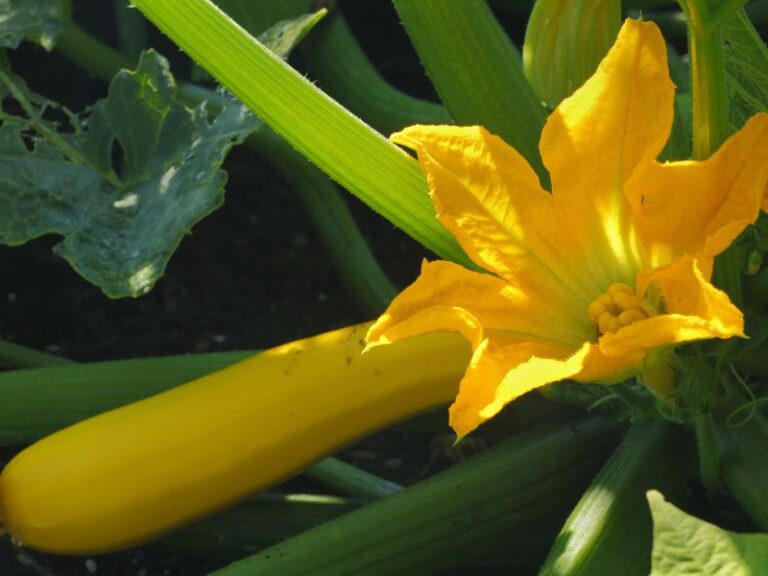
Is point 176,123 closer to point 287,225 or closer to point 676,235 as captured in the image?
point 287,225

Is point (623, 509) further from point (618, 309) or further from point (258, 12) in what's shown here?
point (258, 12)

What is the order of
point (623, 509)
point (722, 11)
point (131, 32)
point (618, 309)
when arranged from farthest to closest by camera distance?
1. point (131, 32)
2. point (623, 509)
3. point (618, 309)
4. point (722, 11)

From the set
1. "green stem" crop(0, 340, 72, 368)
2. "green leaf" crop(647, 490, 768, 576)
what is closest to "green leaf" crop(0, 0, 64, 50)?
"green stem" crop(0, 340, 72, 368)

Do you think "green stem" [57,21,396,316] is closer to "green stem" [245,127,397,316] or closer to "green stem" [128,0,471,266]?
"green stem" [245,127,397,316]

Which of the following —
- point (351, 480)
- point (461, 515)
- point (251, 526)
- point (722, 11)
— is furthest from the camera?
point (351, 480)

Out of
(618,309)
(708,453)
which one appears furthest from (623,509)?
(618,309)

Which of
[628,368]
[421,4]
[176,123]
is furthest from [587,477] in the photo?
[176,123]

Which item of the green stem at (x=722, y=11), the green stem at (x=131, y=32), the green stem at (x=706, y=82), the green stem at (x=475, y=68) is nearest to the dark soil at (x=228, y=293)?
the green stem at (x=131, y=32)
